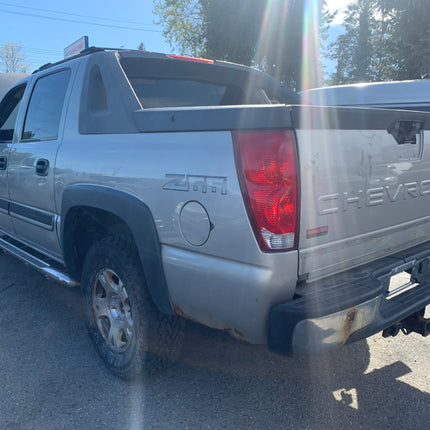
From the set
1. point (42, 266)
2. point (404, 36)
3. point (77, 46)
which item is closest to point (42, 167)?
point (42, 266)

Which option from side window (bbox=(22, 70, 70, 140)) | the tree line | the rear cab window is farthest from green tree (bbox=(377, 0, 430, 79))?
side window (bbox=(22, 70, 70, 140))

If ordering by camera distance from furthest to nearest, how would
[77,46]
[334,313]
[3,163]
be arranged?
[77,46], [3,163], [334,313]

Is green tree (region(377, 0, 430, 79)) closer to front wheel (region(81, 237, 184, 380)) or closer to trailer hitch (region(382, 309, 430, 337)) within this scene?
trailer hitch (region(382, 309, 430, 337))

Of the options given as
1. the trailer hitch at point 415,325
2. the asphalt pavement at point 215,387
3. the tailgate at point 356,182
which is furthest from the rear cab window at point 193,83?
the trailer hitch at point 415,325

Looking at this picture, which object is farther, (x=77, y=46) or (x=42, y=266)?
(x=77, y=46)

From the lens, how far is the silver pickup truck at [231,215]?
189cm

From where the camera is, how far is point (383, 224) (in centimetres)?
231

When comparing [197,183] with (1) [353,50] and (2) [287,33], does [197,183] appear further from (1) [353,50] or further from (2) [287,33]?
(1) [353,50]

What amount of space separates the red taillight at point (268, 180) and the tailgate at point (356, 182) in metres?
0.06

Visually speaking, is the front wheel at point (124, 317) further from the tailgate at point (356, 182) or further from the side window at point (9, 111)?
the side window at point (9, 111)

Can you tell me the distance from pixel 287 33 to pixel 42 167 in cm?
1691

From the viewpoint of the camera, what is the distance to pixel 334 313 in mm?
1867

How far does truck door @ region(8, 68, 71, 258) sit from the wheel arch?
0.25 m

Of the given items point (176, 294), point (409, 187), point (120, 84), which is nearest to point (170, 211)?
point (176, 294)
